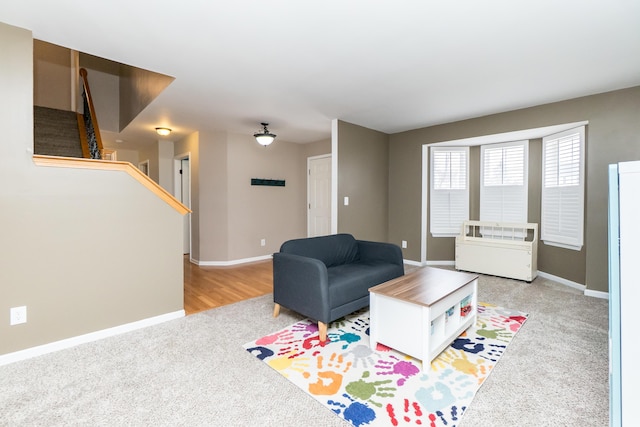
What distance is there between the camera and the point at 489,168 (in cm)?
496

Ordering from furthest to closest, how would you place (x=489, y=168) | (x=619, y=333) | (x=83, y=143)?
(x=489, y=168) → (x=83, y=143) → (x=619, y=333)

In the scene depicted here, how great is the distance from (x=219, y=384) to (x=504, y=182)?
489 cm

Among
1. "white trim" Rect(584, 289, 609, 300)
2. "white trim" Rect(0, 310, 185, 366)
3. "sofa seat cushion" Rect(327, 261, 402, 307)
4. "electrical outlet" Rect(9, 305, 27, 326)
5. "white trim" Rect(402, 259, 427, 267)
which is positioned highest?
"sofa seat cushion" Rect(327, 261, 402, 307)

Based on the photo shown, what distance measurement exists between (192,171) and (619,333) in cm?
579

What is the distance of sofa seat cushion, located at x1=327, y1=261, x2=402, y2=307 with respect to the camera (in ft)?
8.59

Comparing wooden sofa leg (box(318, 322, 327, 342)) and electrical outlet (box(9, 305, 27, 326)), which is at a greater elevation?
electrical outlet (box(9, 305, 27, 326))

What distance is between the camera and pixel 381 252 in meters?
3.47

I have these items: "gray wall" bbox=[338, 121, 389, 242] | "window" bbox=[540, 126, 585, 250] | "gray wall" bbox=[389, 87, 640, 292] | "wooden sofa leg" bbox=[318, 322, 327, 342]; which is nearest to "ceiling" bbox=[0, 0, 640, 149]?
"gray wall" bbox=[389, 87, 640, 292]

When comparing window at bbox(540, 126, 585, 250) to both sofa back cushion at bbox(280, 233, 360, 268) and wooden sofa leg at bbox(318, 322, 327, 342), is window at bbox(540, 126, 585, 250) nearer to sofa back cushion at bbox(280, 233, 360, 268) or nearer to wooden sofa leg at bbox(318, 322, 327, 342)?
sofa back cushion at bbox(280, 233, 360, 268)

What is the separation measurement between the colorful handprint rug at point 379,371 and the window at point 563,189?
203 cm

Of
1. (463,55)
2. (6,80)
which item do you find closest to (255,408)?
(6,80)

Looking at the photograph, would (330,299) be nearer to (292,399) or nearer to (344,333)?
(344,333)

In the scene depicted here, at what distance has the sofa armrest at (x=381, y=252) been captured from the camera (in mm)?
3369

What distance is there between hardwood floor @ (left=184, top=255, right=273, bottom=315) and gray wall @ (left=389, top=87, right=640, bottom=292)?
9.24ft
